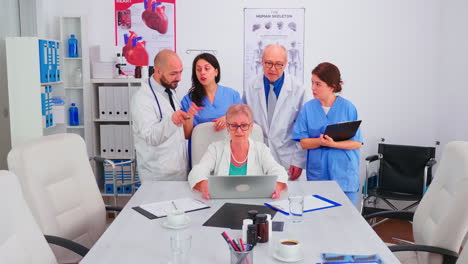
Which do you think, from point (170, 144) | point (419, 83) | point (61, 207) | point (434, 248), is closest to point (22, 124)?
point (170, 144)

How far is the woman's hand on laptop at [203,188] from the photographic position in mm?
2509

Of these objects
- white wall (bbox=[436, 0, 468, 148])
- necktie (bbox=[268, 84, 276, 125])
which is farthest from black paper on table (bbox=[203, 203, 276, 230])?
white wall (bbox=[436, 0, 468, 148])

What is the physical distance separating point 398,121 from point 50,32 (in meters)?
3.74

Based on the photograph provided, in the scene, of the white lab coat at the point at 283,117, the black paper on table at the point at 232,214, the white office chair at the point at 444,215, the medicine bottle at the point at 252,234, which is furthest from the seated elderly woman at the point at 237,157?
the medicine bottle at the point at 252,234

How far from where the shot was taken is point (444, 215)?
217 cm

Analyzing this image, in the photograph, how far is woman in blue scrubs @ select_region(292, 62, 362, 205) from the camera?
313 centimetres

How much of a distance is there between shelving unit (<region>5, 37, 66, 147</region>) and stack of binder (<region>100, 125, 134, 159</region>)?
2.71 ft

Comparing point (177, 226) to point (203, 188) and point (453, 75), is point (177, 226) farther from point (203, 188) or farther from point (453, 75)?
point (453, 75)

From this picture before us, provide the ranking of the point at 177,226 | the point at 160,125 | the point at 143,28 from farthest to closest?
the point at 143,28 → the point at 160,125 → the point at 177,226

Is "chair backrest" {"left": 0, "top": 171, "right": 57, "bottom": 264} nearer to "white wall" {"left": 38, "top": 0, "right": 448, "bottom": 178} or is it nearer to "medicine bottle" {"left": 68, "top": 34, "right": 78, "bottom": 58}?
"medicine bottle" {"left": 68, "top": 34, "right": 78, "bottom": 58}

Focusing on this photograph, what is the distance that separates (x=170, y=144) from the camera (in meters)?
3.03

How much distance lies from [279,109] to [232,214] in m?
1.35

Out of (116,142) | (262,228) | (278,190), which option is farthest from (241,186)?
(116,142)

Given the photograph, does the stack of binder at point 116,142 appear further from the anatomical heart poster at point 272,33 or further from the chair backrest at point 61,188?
the chair backrest at point 61,188
